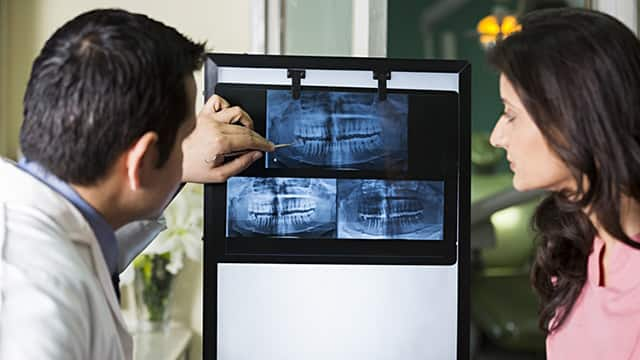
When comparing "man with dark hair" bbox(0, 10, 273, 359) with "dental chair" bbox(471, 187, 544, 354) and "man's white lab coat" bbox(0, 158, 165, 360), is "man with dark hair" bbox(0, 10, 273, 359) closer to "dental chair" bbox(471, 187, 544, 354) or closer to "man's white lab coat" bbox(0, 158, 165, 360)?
"man's white lab coat" bbox(0, 158, 165, 360)

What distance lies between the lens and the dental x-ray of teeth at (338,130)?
1.78 metres

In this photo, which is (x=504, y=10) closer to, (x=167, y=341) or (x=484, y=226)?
(x=484, y=226)

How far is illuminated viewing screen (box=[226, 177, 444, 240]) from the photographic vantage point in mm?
1785

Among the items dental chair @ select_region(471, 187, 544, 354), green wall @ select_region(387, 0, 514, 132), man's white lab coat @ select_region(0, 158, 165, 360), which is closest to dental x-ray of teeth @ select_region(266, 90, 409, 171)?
man's white lab coat @ select_region(0, 158, 165, 360)

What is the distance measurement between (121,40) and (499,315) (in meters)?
4.11

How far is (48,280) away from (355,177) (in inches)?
32.0

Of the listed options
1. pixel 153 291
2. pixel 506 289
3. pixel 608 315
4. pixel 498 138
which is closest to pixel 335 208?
pixel 498 138

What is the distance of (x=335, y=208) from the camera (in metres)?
1.80

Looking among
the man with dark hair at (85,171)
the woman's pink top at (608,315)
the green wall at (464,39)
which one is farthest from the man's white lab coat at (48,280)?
the green wall at (464,39)

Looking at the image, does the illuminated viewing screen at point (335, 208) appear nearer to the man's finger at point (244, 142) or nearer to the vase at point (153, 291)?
the man's finger at point (244, 142)

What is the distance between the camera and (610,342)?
4.76 ft

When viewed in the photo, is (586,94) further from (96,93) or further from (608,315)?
(96,93)

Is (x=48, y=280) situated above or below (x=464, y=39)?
below

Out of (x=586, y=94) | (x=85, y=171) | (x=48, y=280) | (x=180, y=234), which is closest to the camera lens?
(x=48, y=280)
